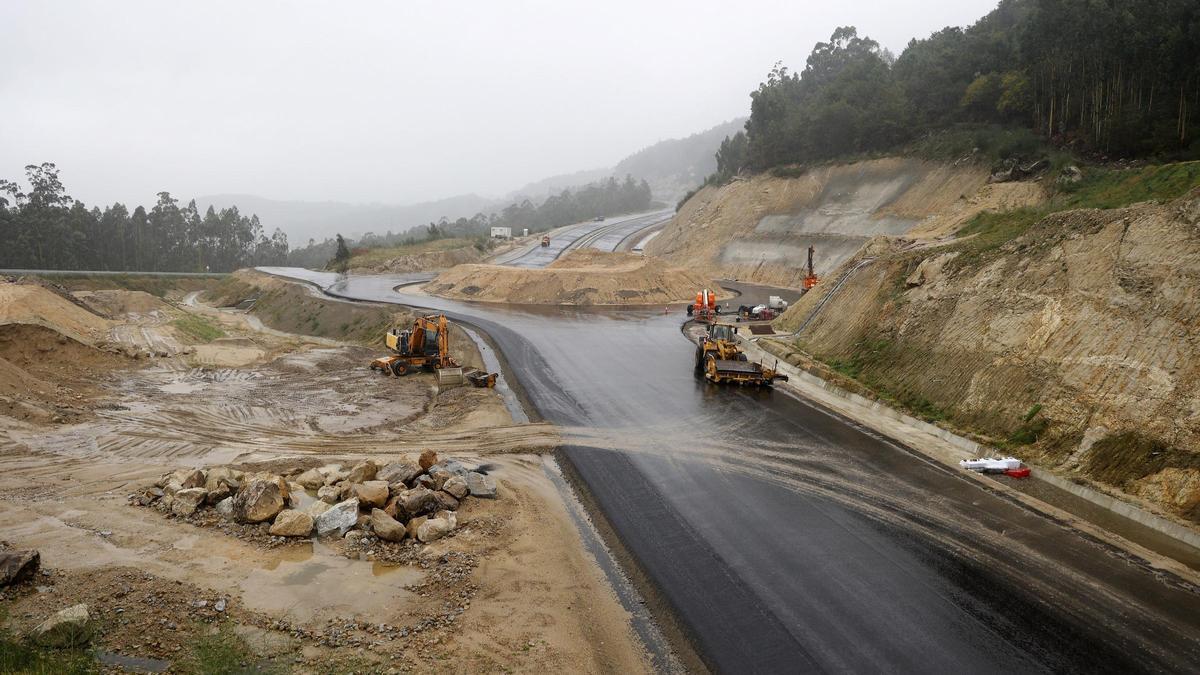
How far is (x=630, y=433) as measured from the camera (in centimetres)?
1727

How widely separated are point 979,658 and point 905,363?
42.2 feet

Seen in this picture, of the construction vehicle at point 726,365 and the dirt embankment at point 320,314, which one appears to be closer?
the construction vehicle at point 726,365

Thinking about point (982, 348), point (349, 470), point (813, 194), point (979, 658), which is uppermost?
point (813, 194)

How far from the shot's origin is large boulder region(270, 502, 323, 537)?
11281mm

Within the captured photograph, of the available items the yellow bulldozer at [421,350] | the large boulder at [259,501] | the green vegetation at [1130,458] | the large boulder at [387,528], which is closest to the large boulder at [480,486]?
the large boulder at [387,528]

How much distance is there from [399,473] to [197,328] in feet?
93.8

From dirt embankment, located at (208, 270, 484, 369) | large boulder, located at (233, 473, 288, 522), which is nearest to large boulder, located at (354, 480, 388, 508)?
large boulder, located at (233, 473, 288, 522)

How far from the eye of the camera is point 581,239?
8500cm

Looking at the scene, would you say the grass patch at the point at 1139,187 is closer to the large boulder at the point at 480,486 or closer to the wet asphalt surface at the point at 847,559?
the wet asphalt surface at the point at 847,559

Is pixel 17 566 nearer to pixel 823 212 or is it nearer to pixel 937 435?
pixel 937 435

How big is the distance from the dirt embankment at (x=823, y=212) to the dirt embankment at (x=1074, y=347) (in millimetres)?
18690

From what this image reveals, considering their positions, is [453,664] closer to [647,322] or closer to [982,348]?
[982,348]

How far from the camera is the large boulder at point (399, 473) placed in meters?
12.9

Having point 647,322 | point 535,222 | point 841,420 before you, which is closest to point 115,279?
point 647,322
